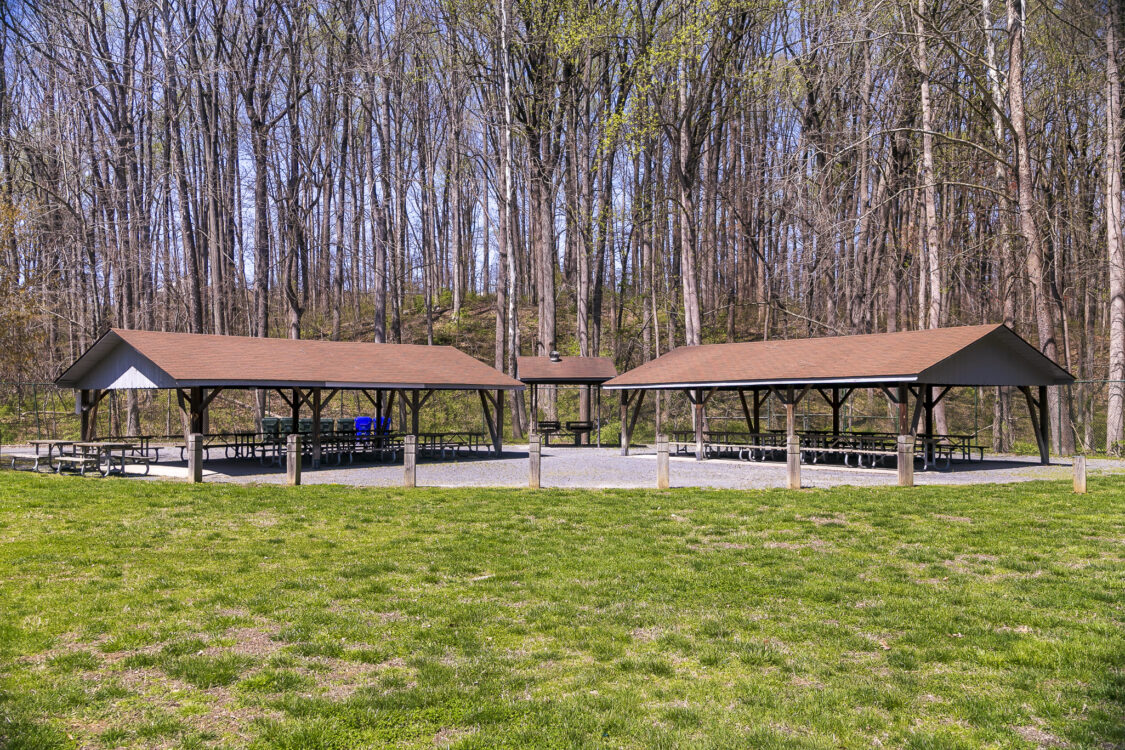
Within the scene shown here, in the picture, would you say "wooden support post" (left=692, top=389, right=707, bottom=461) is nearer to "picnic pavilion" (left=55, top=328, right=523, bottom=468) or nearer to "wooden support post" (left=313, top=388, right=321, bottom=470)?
"picnic pavilion" (left=55, top=328, right=523, bottom=468)

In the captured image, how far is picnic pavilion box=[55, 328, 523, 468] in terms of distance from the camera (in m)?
18.4

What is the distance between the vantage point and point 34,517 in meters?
11.4

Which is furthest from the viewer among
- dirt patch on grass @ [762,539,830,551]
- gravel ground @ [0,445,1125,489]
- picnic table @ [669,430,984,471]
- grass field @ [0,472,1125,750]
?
picnic table @ [669,430,984,471]

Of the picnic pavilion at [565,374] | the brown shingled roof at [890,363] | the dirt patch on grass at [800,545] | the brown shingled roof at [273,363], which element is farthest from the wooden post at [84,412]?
the dirt patch on grass at [800,545]

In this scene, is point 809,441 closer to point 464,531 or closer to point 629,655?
point 464,531

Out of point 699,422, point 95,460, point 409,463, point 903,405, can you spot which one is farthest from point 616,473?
point 95,460

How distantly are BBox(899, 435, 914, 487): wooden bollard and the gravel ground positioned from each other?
60 centimetres

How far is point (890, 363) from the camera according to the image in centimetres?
1881

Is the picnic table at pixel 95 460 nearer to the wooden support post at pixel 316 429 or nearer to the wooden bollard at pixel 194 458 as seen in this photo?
the wooden bollard at pixel 194 458

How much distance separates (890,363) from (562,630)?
1479 centimetres

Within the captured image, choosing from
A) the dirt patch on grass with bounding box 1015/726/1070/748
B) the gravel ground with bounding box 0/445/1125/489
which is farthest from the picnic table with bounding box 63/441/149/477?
the dirt patch on grass with bounding box 1015/726/1070/748

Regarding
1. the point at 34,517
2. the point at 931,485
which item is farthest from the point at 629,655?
the point at 931,485

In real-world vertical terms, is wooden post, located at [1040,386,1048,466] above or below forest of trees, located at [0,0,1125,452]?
below

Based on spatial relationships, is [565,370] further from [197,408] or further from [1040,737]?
[1040,737]
